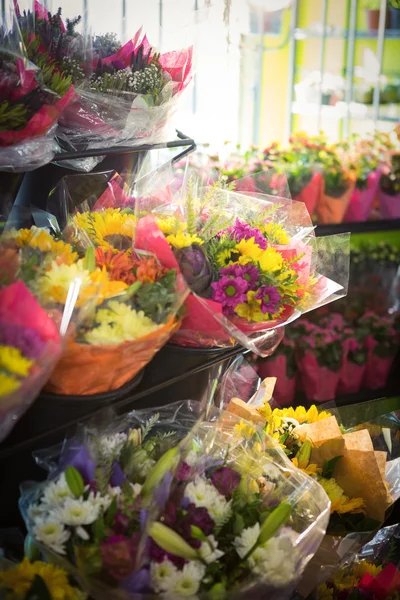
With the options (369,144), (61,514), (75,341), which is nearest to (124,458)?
(61,514)

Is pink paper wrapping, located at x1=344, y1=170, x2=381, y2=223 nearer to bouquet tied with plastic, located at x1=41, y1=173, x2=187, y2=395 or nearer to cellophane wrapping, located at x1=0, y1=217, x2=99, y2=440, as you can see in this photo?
bouquet tied with plastic, located at x1=41, y1=173, x2=187, y2=395

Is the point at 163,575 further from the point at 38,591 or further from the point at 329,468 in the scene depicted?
the point at 329,468

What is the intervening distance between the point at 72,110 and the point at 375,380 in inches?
87.1

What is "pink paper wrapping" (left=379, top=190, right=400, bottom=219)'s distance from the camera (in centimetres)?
311

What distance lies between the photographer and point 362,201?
9.89 ft

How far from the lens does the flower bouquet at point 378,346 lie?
10.4 feet

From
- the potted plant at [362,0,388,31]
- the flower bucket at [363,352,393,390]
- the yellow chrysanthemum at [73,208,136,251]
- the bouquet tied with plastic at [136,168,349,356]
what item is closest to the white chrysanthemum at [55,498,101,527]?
the bouquet tied with plastic at [136,168,349,356]

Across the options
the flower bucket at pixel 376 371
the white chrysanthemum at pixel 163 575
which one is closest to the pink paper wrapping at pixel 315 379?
the flower bucket at pixel 376 371

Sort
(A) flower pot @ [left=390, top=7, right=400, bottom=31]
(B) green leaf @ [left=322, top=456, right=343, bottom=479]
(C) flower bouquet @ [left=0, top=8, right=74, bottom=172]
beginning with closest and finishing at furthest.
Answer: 1. (C) flower bouquet @ [left=0, top=8, right=74, bottom=172]
2. (B) green leaf @ [left=322, top=456, right=343, bottom=479]
3. (A) flower pot @ [left=390, top=7, right=400, bottom=31]

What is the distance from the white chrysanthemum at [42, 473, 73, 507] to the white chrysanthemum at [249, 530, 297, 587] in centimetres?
33

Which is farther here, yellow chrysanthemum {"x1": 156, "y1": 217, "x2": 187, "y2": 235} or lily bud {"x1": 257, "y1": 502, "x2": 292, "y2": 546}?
yellow chrysanthemum {"x1": 156, "y1": 217, "x2": 187, "y2": 235}

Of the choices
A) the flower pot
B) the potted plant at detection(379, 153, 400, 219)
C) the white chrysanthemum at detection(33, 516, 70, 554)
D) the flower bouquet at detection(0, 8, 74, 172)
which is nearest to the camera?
the white chrysanthemum at detection(33, 516, 70, 554)

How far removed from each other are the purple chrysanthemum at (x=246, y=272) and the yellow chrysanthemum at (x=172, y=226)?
0.39 feet

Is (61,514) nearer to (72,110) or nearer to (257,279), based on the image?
(257,279)
